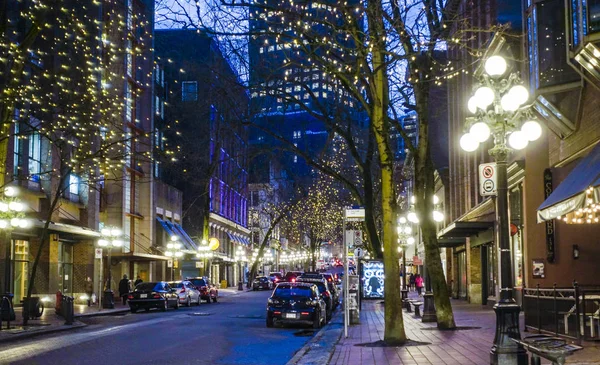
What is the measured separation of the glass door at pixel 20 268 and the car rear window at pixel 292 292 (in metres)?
17.2

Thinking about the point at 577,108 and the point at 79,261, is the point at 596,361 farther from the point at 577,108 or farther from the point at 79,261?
the point at 79,261

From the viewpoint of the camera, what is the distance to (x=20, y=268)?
37.9 m

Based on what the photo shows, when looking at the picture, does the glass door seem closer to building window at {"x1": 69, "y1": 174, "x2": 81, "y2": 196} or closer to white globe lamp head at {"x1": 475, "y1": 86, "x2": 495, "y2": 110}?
building window at {"x1": 69, "y1": 174, "x2": 81, "y2": 196}

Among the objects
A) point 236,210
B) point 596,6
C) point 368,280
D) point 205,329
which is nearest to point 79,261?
point 368,280

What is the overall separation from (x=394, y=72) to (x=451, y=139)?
89.7 feet

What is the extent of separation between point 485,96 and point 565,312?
670 cm

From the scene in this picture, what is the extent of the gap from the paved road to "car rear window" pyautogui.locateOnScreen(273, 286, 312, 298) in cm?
116

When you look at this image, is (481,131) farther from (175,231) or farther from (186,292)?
(175,231)

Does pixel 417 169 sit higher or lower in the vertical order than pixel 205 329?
higher

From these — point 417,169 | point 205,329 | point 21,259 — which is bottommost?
point 205,329

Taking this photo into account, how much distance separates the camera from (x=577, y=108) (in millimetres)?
20844

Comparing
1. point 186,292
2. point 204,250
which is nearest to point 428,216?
point 186,292

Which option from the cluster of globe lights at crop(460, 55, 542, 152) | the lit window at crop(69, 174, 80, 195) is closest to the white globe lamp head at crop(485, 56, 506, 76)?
the cluster of globe lights at crop(460, 55, 542, 152)

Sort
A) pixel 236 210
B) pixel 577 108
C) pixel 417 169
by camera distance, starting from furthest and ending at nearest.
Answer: pixel 236 210 < pixel 417 169 < pixel 577 108
